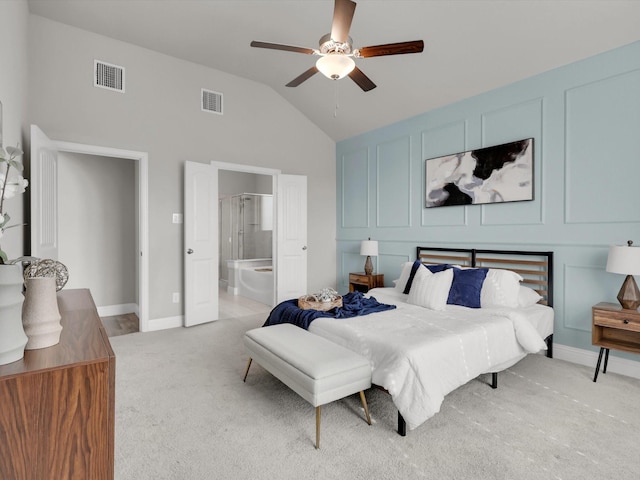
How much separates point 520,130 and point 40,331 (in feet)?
13.5

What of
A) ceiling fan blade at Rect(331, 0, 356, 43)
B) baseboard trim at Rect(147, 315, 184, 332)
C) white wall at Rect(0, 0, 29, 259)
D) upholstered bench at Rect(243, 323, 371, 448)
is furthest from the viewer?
baseboard trim at Rect(147, 315, 184, 332)

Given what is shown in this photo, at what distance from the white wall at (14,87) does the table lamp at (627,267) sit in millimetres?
4392

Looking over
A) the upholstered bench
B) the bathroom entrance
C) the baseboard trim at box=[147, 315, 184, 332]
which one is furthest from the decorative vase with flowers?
the bathroom entrance

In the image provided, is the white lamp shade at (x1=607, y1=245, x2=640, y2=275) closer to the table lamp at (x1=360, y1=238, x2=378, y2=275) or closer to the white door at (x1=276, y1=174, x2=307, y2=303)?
the table lamp at (x1=360, y1=238, x2=378, y2=275)

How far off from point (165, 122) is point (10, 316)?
12.9 ft

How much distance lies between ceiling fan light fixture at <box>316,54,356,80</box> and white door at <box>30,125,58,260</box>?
2.48m

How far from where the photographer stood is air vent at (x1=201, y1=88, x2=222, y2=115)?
467 cm

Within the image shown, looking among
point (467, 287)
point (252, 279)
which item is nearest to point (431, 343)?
point (467, 287)

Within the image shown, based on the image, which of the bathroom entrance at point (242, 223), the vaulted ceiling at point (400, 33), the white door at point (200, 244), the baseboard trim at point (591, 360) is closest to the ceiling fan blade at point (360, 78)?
the vaulted ceiling at point (400, 33)

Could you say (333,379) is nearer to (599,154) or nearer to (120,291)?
(599,154)

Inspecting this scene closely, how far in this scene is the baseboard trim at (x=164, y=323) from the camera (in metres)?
4.27

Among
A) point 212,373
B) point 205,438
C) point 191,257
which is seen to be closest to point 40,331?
point 205,438

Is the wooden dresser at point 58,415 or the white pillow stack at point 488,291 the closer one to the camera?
the wooden dresser at point 58,415

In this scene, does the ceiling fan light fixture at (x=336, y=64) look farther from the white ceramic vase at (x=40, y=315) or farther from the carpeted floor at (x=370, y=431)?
the carpeted floor at (x=370, y=431)
